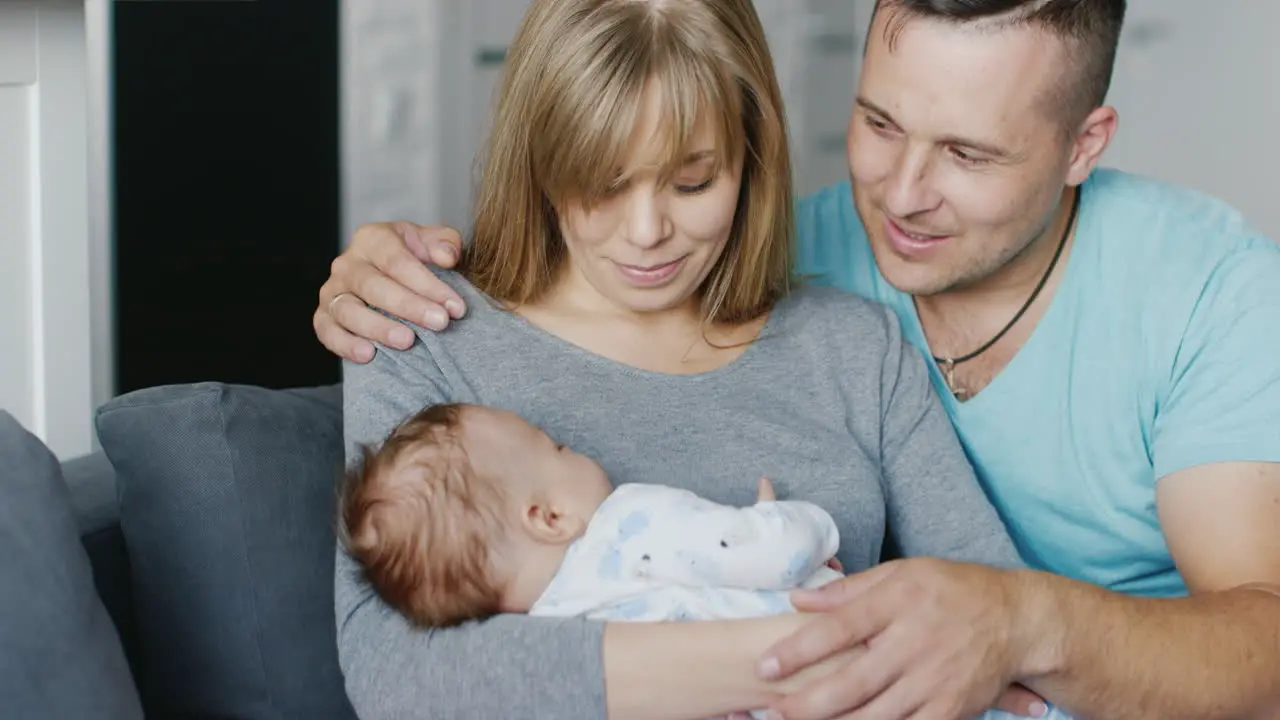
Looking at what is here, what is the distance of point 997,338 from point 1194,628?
0.52 meters

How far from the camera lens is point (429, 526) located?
1568mm

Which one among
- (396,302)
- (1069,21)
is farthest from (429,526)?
(1069,21)

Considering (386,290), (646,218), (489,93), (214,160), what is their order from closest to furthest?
(646,218) → (386,290) → (214,160) → (489,93)

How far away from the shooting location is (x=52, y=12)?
97.6 inches

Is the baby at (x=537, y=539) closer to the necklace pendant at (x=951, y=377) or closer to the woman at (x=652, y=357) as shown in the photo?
the woman at (x=652, y=357)

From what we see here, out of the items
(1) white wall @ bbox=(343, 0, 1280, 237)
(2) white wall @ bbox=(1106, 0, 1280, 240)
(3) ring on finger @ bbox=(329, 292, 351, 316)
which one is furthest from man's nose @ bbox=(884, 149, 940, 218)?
(2) white wall @ bbox=(1106, 0, 1280, 240)

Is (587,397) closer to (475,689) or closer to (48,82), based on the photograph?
(475,689)

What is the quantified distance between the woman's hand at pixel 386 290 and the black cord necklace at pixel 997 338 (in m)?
0.68

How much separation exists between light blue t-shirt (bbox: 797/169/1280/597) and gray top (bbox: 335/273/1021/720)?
0.13m

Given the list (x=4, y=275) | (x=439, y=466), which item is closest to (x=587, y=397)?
(x=439, y=466)

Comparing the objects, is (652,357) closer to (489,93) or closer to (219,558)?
(219,558)

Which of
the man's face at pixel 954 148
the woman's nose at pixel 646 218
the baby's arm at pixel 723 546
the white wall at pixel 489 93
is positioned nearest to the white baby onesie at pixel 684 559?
the baby's arm at pixel 723 546

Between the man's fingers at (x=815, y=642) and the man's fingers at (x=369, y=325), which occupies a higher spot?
the man's fingers at (x=369, y=325)

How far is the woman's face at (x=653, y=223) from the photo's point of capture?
1.73 metres
